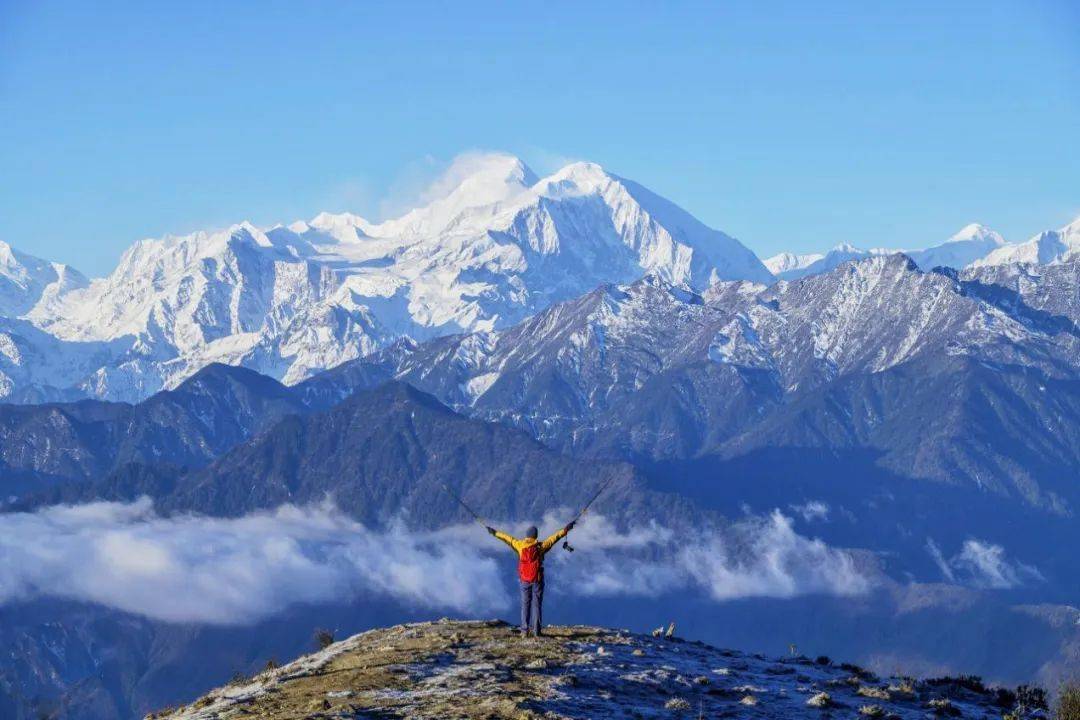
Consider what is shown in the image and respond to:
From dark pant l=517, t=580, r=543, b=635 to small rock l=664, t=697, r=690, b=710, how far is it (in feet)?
36.7

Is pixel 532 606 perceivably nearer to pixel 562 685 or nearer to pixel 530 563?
pixel 530 563

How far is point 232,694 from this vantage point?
2677 inches

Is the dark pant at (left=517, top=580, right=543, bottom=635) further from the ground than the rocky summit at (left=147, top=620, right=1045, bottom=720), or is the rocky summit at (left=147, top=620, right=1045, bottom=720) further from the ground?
the dark pant at (left=517, top=580, right=543, bottom=635)

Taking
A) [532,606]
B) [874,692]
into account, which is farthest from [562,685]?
[874,692]

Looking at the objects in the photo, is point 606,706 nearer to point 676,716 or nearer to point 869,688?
point 676,716

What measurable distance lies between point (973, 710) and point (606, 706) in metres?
16.8

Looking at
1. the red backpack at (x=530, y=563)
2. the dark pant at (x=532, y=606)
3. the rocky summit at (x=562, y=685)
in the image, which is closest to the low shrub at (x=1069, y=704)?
the rocky summit at (x=562, y=685)

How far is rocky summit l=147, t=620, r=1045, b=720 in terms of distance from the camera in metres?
61.8

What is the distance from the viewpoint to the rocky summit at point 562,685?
61.8 m

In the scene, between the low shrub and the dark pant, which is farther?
the dark pant

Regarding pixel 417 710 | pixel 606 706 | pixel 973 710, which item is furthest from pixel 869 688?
pixel 417 710

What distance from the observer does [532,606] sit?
75.8m

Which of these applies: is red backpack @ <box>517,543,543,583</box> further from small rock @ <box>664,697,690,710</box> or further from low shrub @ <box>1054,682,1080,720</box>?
low shrub @ <box>1054,682,1080,720</box>

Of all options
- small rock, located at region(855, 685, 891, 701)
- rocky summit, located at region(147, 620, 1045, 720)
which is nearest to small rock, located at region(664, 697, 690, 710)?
rocky summit, located at region(147, 620, 1045, 720)
